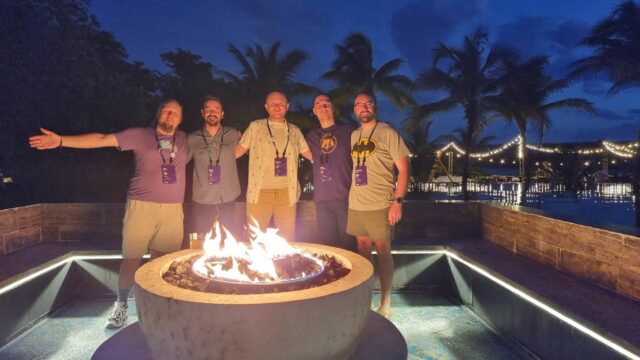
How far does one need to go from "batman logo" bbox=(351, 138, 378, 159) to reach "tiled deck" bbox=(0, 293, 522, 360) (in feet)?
5.86

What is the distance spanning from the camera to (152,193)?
383cm

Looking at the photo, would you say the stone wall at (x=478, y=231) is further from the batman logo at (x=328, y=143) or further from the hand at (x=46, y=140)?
the hand at (x=46, y=140)

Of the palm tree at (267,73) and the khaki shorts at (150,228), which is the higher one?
the palm tree at (267,73)

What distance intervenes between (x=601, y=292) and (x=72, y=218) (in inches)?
255

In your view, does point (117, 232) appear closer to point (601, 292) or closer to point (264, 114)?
point (601, 292)

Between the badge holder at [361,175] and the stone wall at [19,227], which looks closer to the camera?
the badge holder at [361,175]

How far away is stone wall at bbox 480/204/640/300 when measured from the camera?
10.8ft

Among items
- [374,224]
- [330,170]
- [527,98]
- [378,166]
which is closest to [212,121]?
[330,170]

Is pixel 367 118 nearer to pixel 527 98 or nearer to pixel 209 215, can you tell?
pixel 209 215

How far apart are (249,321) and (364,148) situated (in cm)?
232

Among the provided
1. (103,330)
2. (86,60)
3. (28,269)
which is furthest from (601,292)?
(86,60)

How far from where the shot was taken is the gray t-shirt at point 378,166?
13.1ft

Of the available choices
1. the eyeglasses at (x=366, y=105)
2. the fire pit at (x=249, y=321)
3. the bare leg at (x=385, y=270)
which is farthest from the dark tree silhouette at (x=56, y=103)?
the fire pit at (x=249, y=321)

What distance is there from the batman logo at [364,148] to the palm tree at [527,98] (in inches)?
833
